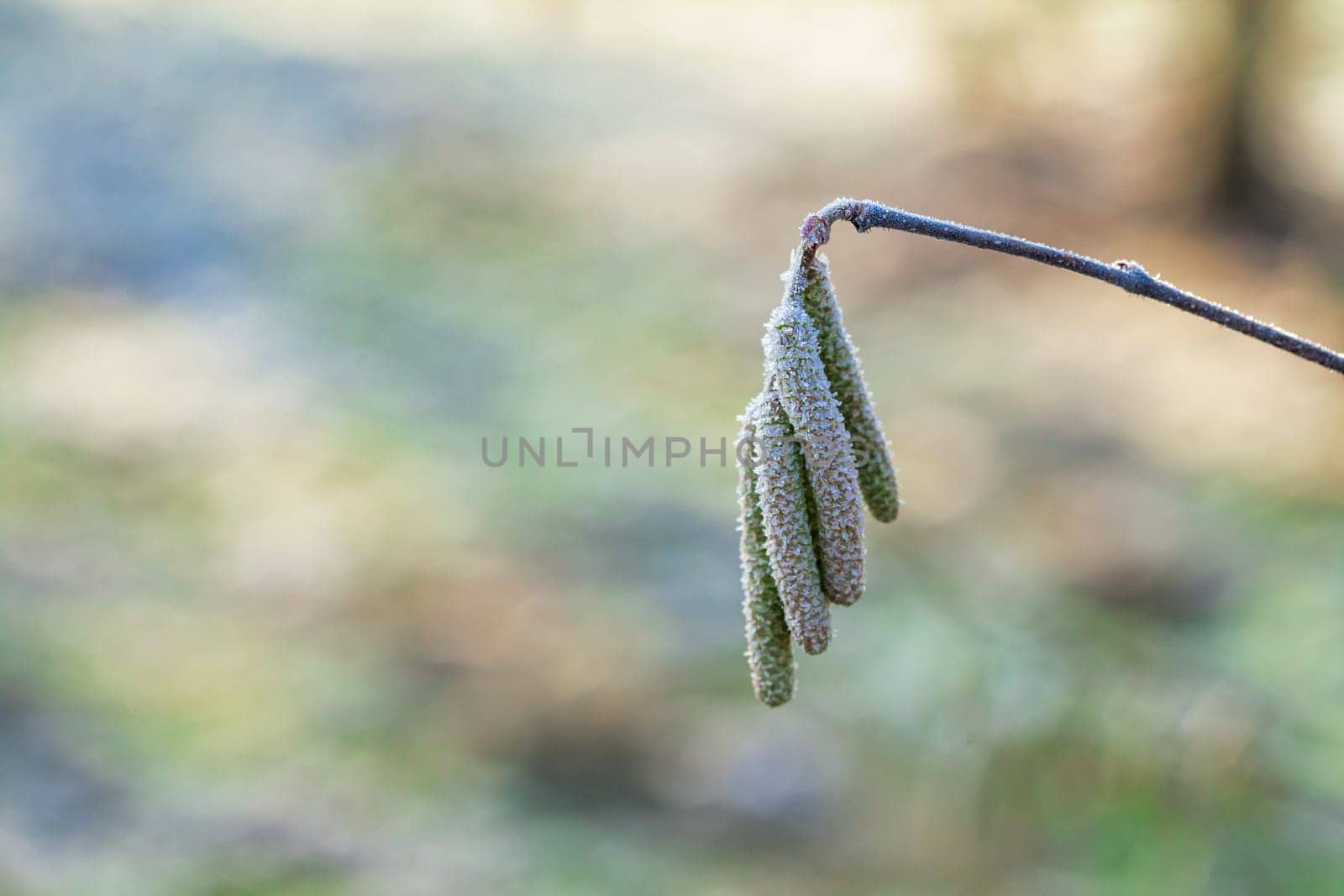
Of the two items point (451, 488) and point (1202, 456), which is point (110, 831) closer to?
point (451, 488)

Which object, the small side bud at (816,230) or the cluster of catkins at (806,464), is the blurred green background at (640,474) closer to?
the cluster of catkins at (806,464)

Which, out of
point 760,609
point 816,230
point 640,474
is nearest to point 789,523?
point 760,609

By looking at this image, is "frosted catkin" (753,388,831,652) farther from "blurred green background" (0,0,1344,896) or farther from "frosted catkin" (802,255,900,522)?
"blurred green background" (0,0,1344,896)

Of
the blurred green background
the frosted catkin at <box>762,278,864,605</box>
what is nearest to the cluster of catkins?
the frosted catkin at <box>762,278,864,605</box>

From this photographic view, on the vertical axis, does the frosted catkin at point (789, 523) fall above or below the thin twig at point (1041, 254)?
A: below

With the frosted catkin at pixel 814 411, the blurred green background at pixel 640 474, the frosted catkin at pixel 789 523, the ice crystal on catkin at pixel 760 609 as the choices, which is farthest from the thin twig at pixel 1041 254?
the blurred green background at pixel 640 474

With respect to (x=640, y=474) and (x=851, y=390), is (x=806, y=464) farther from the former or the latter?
(x=640, y=474)
